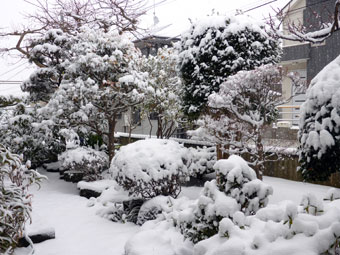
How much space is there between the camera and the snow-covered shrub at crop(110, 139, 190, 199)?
5.54 m

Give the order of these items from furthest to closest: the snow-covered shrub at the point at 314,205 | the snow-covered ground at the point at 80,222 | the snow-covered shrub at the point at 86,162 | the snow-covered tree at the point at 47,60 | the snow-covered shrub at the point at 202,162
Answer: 1. the snow-covered tree at the point at 47,60
2. the snow-covered shrub at the point at 86,162
3. the snow-covered shrub at the point at 202,162
4. the snow-covered ground at the point at 80,222
5. the snow-covered shrub at the point at 314,205

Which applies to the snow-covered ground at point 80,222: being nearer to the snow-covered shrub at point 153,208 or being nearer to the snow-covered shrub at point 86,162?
the snow-covered shrub at point 153,208

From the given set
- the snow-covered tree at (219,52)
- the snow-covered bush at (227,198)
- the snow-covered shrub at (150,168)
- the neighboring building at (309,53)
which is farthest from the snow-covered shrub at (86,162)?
the neighboring building at (309,53)

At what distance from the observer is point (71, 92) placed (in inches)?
331

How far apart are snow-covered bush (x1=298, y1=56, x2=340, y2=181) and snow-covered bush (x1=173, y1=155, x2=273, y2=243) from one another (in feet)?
1.81

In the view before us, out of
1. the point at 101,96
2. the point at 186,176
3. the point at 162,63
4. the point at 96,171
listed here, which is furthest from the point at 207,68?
the point at 162,63

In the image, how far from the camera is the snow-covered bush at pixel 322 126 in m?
3.10

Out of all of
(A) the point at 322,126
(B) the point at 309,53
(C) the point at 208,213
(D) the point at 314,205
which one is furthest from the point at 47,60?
(B) the point at 309,53

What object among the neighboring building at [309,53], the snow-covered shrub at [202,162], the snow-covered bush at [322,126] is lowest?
the snow-covered shrub at [202,162]

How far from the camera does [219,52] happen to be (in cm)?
662

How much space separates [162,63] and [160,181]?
6.42m

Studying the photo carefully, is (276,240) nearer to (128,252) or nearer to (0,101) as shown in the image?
(128,252)

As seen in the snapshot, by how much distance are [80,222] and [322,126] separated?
168 inches

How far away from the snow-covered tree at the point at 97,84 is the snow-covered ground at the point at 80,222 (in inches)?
81.7
